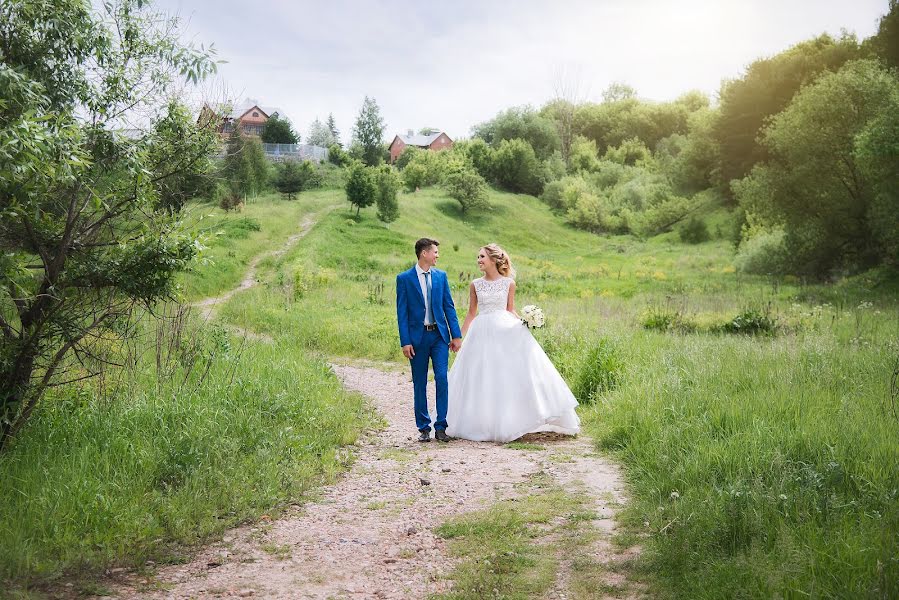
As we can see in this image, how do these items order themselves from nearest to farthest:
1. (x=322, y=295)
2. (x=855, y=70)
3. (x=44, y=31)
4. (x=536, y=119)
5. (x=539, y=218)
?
(x=44, y=31)
(x=322, y=295)
(x=855, y=70)
(x=539, y=218)
(x=536, y=119)

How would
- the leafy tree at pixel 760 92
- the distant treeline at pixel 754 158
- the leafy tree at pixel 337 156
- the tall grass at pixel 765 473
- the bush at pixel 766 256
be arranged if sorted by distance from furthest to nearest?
the leafy tree at pixel 337 156 → the leafy tree at pixel 760 92 → the bush at pixel 766 256 → the distant treeline at pixel 754 158 → the tall grass at pixel 765 473

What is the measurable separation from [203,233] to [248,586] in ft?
11.3

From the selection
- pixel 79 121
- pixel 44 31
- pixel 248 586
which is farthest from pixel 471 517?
pixel 44 31

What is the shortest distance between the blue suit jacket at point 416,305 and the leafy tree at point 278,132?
2570 inches

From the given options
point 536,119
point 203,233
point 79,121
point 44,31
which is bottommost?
point 203,233

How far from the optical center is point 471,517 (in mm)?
5625

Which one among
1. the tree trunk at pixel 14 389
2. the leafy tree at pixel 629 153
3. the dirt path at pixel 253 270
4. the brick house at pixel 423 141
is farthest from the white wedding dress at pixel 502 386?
A: the brick house at pixel 423 141

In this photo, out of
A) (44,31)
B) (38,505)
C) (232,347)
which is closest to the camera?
(38,505)

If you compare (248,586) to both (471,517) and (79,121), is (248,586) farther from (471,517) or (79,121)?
(79,121)

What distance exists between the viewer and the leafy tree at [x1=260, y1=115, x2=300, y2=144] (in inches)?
2744

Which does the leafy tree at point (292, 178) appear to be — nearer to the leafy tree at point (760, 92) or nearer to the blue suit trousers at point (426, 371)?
the leafy tree at point (760, 92)

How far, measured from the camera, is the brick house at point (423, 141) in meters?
102

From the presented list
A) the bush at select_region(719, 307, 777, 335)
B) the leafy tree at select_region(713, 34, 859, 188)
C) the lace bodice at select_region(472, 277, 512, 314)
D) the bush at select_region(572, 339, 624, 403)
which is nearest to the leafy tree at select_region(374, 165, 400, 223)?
the leafy tree at select_region(713, 34, 859, 188)

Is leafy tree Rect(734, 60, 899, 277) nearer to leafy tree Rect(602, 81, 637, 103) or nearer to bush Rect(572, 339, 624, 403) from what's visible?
bush Rect(572, 339, 624, 403)
